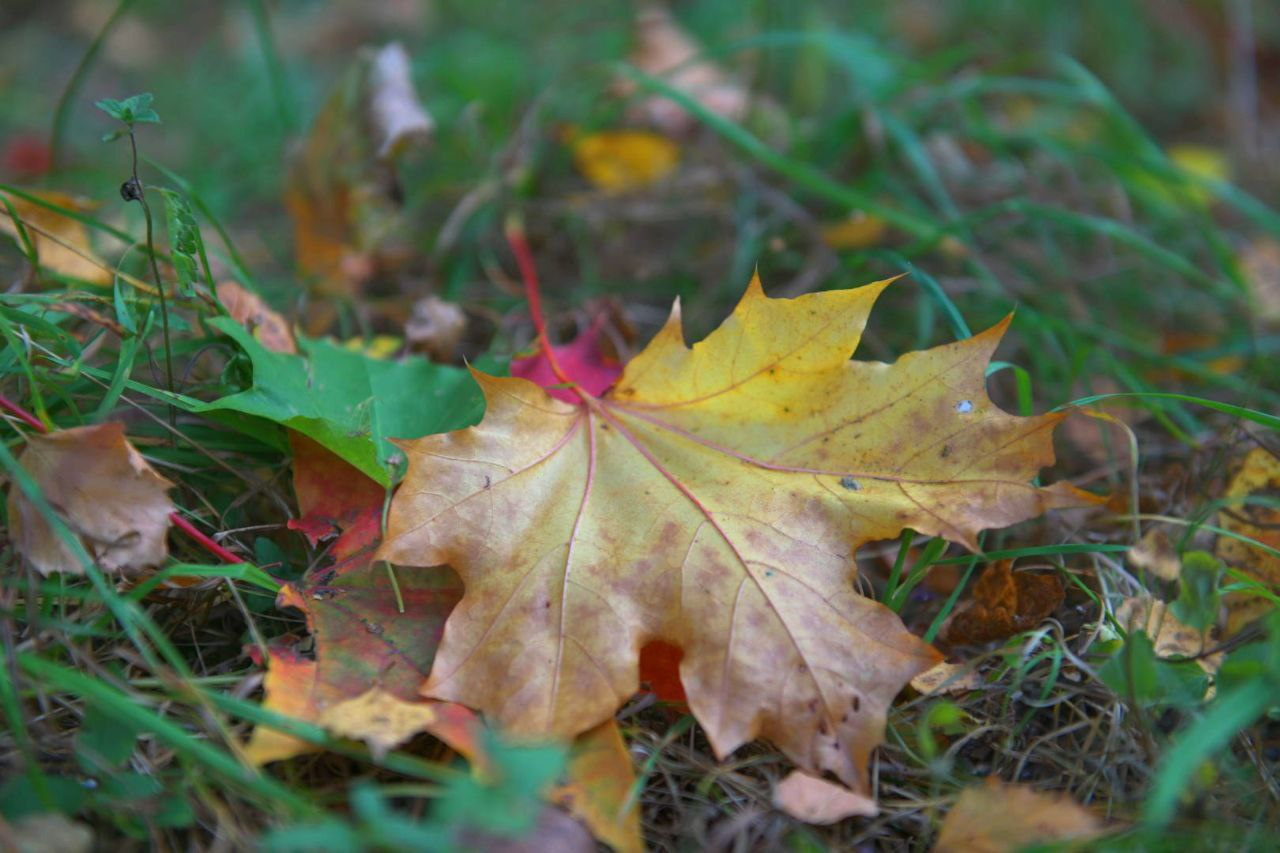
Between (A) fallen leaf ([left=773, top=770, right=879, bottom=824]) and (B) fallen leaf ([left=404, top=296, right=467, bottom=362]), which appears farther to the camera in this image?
(B) fallen leaf ([left=404, top=296, right=467, bottom=362])

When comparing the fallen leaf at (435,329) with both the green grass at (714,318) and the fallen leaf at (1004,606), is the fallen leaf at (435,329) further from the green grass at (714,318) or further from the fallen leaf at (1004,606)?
the fallen leaf at (1004,606)

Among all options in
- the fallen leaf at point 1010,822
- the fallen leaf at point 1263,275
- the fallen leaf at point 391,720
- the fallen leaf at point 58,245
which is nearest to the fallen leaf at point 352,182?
the fallen leaf at point 58,245

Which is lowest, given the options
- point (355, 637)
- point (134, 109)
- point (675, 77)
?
point (355, 637)

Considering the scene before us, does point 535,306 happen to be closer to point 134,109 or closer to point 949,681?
point 134,109

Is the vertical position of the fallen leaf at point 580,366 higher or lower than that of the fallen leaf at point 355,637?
higher

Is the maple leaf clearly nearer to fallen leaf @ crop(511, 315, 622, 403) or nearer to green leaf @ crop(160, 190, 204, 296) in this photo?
fallen leaf @ crop(511, 315, 622, 403)

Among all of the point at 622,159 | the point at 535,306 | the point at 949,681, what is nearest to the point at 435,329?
the point at 535,306

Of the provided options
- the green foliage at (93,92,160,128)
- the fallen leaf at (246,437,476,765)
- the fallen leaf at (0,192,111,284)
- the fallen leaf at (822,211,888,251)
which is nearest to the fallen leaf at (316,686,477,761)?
the fallen leaf at (246,437,476,765)
